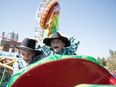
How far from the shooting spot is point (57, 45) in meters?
2.63

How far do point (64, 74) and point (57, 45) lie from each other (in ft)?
4.77

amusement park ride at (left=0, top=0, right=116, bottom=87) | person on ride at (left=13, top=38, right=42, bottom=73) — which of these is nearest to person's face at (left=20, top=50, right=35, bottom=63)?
person on ride at (left=13, top=38, right=42, bottom=73)

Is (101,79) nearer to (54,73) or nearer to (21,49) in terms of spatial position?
(54,73)

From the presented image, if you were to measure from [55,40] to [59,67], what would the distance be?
154cm

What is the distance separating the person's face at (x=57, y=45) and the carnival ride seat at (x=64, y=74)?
1386 millimetres

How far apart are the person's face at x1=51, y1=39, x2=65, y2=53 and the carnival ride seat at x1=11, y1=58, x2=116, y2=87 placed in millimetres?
1386

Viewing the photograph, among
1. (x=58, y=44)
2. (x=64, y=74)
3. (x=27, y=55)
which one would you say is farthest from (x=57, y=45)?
(x=64, y=74)

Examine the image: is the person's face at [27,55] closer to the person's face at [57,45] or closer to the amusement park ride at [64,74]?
the person's face at [57,45]

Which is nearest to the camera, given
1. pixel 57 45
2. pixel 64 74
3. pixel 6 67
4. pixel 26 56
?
pixel 64 74

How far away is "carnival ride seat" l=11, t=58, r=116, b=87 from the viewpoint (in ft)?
3.70

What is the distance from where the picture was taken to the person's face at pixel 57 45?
2605 millimetres

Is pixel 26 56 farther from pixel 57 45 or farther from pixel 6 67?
pixel 6 67

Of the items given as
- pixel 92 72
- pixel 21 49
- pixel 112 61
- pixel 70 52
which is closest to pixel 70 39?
pixel 70 52

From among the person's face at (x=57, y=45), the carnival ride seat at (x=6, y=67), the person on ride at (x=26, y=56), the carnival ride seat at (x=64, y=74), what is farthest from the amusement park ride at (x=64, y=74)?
the carnival ride seat at (x=6, y=67)
